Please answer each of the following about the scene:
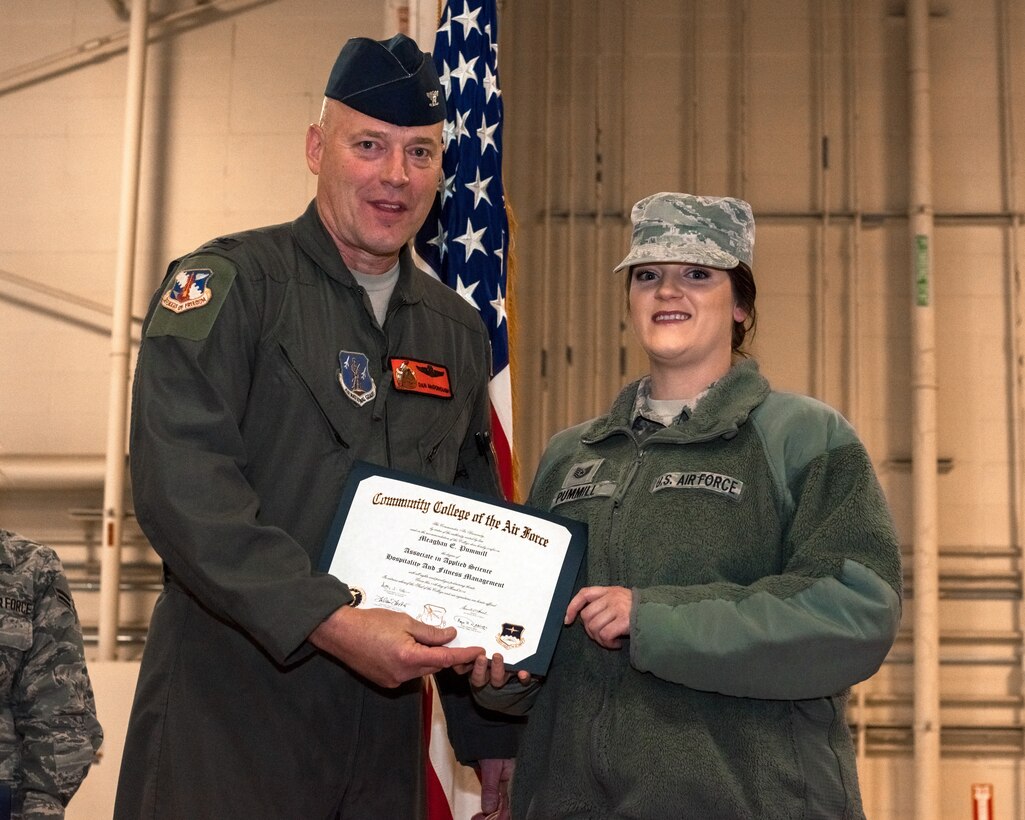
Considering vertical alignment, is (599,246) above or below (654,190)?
below

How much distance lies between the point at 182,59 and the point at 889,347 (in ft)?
14.7

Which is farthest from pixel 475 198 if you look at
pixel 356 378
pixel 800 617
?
pixel 800 617

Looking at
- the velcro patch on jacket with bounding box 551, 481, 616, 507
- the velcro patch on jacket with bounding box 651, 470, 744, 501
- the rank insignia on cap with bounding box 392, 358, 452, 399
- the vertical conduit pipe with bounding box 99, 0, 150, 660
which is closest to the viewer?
the velcro patch on jacket with bounding box 651, 470, 744, 501

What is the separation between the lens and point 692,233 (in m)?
2.19

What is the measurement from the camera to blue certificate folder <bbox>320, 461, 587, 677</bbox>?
2051 millimetres

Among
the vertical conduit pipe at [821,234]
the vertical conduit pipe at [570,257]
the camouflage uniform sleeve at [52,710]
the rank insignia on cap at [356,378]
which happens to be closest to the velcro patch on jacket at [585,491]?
the rank insignia on cap at [356,378]

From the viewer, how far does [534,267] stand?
314 inches

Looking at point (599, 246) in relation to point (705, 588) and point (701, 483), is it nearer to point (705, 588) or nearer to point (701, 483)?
point (701, 483)

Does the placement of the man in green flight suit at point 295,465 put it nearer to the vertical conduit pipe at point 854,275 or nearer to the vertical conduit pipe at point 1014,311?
the vertical conduit pipe at point 854,275

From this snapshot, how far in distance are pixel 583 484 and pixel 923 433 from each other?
5731 millimetres

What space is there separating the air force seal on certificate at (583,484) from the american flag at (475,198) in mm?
1379

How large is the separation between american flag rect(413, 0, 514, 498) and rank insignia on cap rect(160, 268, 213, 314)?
1.60 meters

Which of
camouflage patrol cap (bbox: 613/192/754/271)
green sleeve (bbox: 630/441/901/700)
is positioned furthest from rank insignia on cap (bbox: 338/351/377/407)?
green sleeve (bbox: 630/441/901/700)

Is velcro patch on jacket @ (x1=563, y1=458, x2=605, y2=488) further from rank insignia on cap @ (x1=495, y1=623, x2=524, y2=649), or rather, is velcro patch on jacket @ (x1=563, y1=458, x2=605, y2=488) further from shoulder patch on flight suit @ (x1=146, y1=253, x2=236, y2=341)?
shoulder patch on flight suit @ (x1=146, y1=253, x2=236, y2=341)
